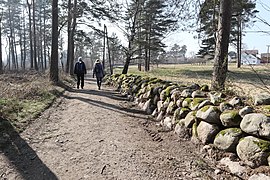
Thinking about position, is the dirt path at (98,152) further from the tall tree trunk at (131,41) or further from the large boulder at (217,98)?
the tall tree trunk at (131,41)

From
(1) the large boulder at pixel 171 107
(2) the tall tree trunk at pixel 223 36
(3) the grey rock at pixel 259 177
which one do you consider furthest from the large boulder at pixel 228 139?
(2) the tall tree trunk at pixel 223 36

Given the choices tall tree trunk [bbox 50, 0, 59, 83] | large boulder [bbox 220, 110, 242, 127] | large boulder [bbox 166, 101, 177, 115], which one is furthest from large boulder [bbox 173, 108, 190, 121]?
tall tree trunk [bbox 50, 0, 59, 83]

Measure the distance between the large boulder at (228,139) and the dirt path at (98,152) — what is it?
0.39 m

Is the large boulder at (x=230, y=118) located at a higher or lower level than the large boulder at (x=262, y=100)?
lower

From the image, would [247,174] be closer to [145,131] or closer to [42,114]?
[145,131]

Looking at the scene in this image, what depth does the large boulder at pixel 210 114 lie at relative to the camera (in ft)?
14.2

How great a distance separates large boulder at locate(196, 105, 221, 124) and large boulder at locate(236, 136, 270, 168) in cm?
80

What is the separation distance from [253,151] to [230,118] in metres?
0.77

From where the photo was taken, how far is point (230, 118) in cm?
397

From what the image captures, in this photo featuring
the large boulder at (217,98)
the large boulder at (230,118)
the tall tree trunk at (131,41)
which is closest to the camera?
the large boulder at (230,118)

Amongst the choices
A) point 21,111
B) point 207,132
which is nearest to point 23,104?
point 21,111

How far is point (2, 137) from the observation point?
4840mm

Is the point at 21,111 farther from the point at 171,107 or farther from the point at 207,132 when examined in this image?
the point at 207,132

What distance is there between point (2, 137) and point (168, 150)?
3.36 meters
